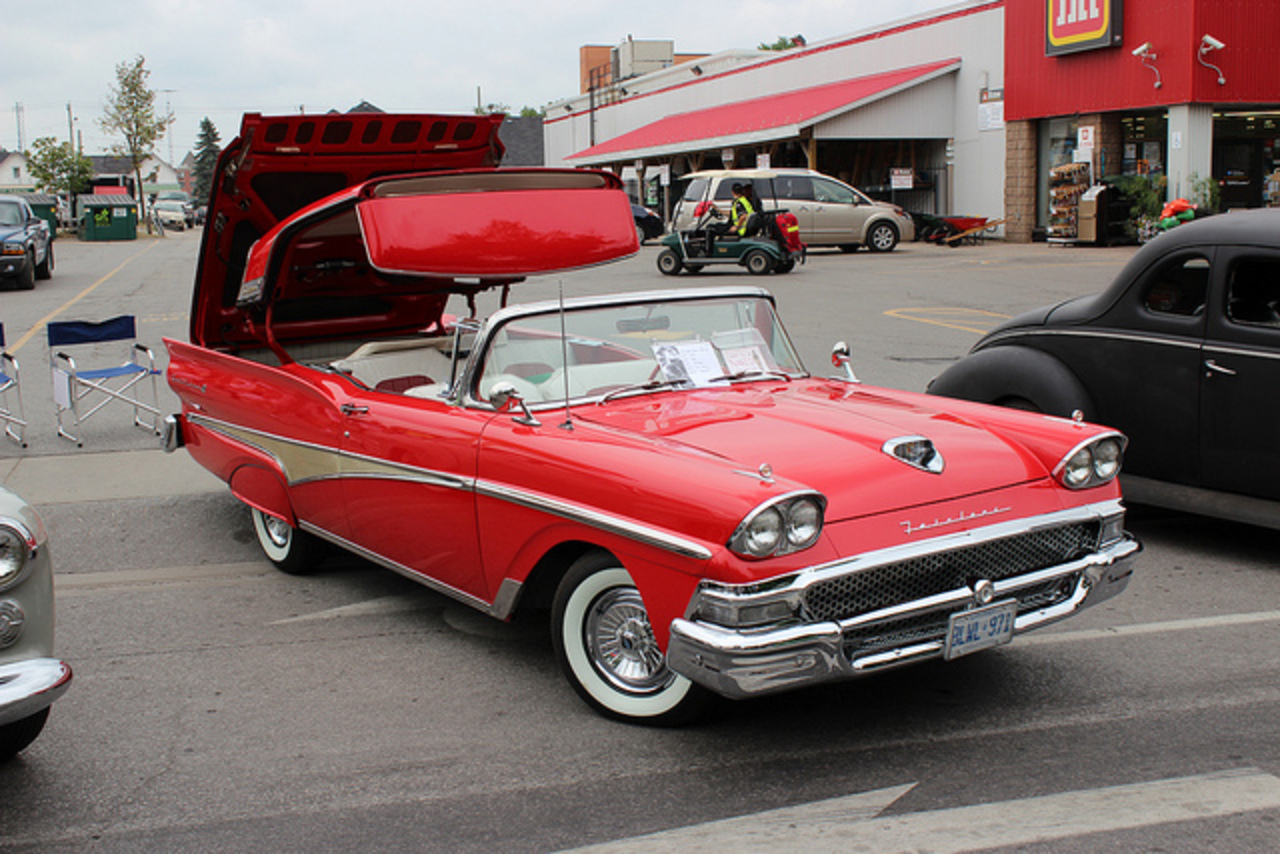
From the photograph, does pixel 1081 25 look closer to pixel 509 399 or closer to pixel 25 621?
pixel 509 399

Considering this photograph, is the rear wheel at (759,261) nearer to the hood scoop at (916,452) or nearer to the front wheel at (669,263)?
the front wheel at (669,263)

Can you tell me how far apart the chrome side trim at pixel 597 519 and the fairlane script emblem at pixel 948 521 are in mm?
646

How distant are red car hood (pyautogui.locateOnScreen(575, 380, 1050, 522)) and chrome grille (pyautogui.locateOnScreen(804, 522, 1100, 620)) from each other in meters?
0.18

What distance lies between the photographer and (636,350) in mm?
5113

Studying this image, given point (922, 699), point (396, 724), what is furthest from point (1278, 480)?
point (396, 724)

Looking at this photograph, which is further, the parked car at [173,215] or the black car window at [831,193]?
the parked car at [173,215]

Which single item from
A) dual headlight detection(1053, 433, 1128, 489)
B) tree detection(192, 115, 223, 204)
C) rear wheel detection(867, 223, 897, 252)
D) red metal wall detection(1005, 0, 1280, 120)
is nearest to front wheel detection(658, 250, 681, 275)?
rear wheel detection(867, 223, 897, 252)

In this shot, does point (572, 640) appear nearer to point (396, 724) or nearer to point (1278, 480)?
point (396, 724)

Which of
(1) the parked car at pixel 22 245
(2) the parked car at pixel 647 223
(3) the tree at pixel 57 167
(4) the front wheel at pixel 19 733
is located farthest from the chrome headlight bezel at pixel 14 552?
(3) the tree at pixel 57 167

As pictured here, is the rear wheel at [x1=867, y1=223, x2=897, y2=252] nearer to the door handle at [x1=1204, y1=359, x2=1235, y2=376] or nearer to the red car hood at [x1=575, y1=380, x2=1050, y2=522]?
the door handle at [x1=1204, y1=359, x2=1235, y2=376]

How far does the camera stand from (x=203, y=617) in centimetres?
559

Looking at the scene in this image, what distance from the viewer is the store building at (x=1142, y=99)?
24719 mm

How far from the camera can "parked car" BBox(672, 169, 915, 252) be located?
2731 cm

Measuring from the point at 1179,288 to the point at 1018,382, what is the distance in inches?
37.0
